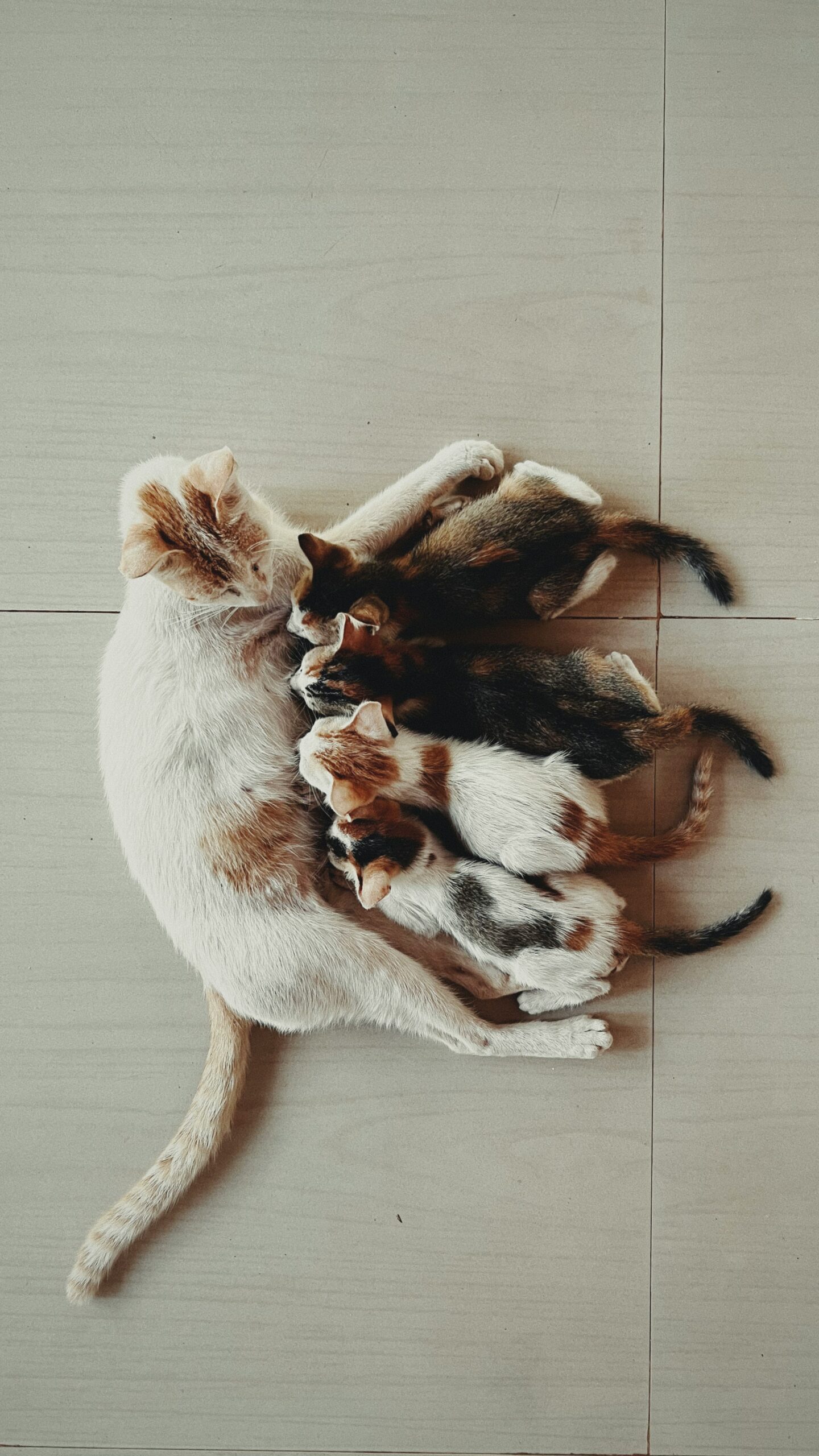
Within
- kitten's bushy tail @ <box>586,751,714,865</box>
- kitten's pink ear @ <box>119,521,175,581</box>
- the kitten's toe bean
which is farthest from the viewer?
the kitten's toe bean

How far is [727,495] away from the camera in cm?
167

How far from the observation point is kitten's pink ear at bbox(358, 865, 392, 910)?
4.58 feet

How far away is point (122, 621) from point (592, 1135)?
1206mm

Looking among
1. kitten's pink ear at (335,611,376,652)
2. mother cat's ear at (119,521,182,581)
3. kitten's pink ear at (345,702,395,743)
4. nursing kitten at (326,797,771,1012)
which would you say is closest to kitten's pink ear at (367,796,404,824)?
nursing kitten at (326,797,771,1012)

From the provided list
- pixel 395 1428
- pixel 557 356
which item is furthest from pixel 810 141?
pixel 395 1428

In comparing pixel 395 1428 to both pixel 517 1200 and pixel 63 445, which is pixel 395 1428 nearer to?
pixel 517 1200

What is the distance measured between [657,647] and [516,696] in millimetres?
358

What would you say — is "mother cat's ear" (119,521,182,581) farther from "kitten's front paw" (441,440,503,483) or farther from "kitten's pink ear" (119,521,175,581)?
"kitten's front paw" (441,440,503,483)

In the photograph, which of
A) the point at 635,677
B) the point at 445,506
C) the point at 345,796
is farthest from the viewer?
the point at 445,506

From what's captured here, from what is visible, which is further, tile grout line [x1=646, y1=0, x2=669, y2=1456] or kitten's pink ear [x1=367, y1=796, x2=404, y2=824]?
tile grout line [x1=646, y1=0, x2=669, y2=1456]

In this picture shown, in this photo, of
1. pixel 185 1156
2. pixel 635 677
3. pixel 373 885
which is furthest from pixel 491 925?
pixel 185 1156

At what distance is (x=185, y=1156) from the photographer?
1.62m

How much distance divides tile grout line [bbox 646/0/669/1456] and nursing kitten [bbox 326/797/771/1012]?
16cm

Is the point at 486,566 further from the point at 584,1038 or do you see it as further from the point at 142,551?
the point at 584,1038
